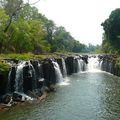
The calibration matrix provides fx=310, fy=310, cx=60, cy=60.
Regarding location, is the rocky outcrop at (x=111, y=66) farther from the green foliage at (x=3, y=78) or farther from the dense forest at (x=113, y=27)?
the green foliage at (x=3, y=78)

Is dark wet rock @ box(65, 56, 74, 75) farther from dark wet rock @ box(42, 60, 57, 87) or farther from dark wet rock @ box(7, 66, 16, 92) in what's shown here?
dark wet rock @ box(7, 66, 16, 92)

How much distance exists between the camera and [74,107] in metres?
29.8

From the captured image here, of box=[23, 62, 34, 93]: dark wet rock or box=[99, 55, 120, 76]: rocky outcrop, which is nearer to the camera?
box=[23, 62, 34, 93]: dark wet rock

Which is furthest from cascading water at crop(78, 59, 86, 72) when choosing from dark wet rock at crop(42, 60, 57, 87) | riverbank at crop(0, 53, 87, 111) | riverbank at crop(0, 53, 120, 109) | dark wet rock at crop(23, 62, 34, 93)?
dark wet rock at crop(23, 62, 34, 93)

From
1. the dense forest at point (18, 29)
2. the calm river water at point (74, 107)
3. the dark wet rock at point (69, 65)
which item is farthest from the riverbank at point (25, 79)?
the dense forest at point (18, 29)

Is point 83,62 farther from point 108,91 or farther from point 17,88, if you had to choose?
point 17,88

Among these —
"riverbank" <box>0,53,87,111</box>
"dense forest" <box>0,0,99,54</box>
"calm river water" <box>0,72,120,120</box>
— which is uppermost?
"dense forest" <box>0,0,99,54</box>

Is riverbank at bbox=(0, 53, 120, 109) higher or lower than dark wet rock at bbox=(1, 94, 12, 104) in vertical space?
higher

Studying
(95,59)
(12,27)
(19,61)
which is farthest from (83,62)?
(19,61)

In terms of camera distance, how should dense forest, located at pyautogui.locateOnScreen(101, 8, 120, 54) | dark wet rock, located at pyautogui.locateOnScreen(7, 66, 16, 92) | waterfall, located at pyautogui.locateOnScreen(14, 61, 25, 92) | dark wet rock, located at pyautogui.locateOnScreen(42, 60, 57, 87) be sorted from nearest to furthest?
dark wet rock, located at pyautogui.locateOnScreen(7, 66, 16, 92) < waterfall, located at pyautogui.locateOnScreen(14, 61, 25, 92) < dark wet rock, located at pyautogui.locateOnScreen(42, 60, 57, 87) < dense forest, located at pyautogui.locateOnScreen(101, 8, 120, 54)

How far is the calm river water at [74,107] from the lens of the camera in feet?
87.6

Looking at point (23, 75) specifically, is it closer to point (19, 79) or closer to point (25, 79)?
point (25, 79)

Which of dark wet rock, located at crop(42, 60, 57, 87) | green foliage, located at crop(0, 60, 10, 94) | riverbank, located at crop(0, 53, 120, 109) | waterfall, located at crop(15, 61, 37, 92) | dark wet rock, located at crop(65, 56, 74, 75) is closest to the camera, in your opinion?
riverbank, located at crop(0, 53, 120, 109)

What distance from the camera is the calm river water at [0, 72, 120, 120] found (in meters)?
26.7
